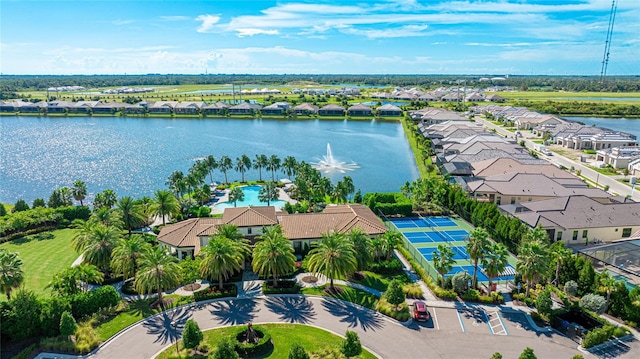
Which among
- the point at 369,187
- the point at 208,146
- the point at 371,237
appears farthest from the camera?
the point at 208,146

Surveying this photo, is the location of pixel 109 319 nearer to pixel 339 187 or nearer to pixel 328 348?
pixel 328 348

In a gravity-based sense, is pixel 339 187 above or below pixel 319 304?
above

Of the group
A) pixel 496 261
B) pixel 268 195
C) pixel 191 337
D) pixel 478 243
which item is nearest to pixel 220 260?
pixel 191 337

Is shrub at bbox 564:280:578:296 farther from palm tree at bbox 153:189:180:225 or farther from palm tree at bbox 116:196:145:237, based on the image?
palm tree at bbox 116:196:145:237

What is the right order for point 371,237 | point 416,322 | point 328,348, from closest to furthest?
1. point 328,348
2. point 416,322
3. point 371,237

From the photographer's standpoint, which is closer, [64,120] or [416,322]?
[416,322]

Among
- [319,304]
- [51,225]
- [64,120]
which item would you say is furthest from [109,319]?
[64,120]

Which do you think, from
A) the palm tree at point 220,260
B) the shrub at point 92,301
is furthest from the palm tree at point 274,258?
the shrub at point 92,301
